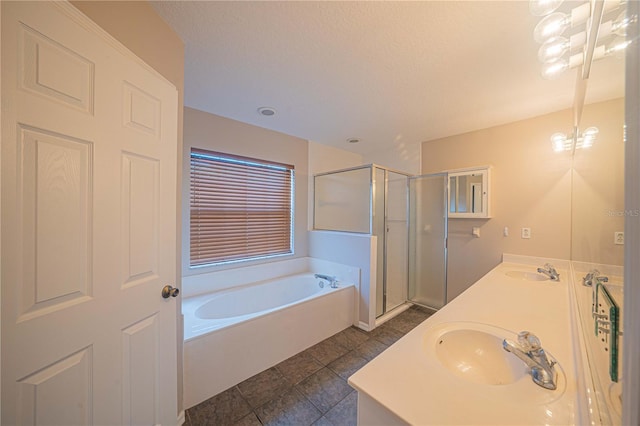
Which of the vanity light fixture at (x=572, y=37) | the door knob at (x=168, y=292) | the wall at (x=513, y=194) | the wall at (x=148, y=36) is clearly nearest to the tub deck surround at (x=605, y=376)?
the vanity light fixture at (x=572, y=37)

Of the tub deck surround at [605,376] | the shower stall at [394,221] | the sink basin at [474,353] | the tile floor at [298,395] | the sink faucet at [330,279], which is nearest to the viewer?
the tub deck surround at [605,376]

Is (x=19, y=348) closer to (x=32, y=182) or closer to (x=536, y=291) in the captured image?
(x=32, y=182)

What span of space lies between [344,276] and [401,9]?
8.10 feet

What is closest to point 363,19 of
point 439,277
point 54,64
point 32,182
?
point 54,64

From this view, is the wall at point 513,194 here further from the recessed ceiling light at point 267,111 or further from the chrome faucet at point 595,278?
the recessed ceiling light at point 267,111

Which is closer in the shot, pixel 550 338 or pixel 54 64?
pixel 54 64

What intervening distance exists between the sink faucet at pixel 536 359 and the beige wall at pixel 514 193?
219 cm

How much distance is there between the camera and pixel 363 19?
123 centimetres

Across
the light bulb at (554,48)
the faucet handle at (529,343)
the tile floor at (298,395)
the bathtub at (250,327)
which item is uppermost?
the light bulb at (554,48)

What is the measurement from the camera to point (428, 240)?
10.5 ft

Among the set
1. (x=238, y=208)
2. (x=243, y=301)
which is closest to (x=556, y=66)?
(x=238, y=208)

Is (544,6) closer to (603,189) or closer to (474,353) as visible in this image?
(603,189)

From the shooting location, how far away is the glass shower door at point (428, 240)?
3.03m

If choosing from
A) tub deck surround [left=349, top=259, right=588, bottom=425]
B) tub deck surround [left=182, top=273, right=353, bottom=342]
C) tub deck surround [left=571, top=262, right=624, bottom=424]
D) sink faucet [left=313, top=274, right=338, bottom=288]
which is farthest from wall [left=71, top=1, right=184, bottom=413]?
tub deck surround [left=571, top=262, right=624, bottom=424]
